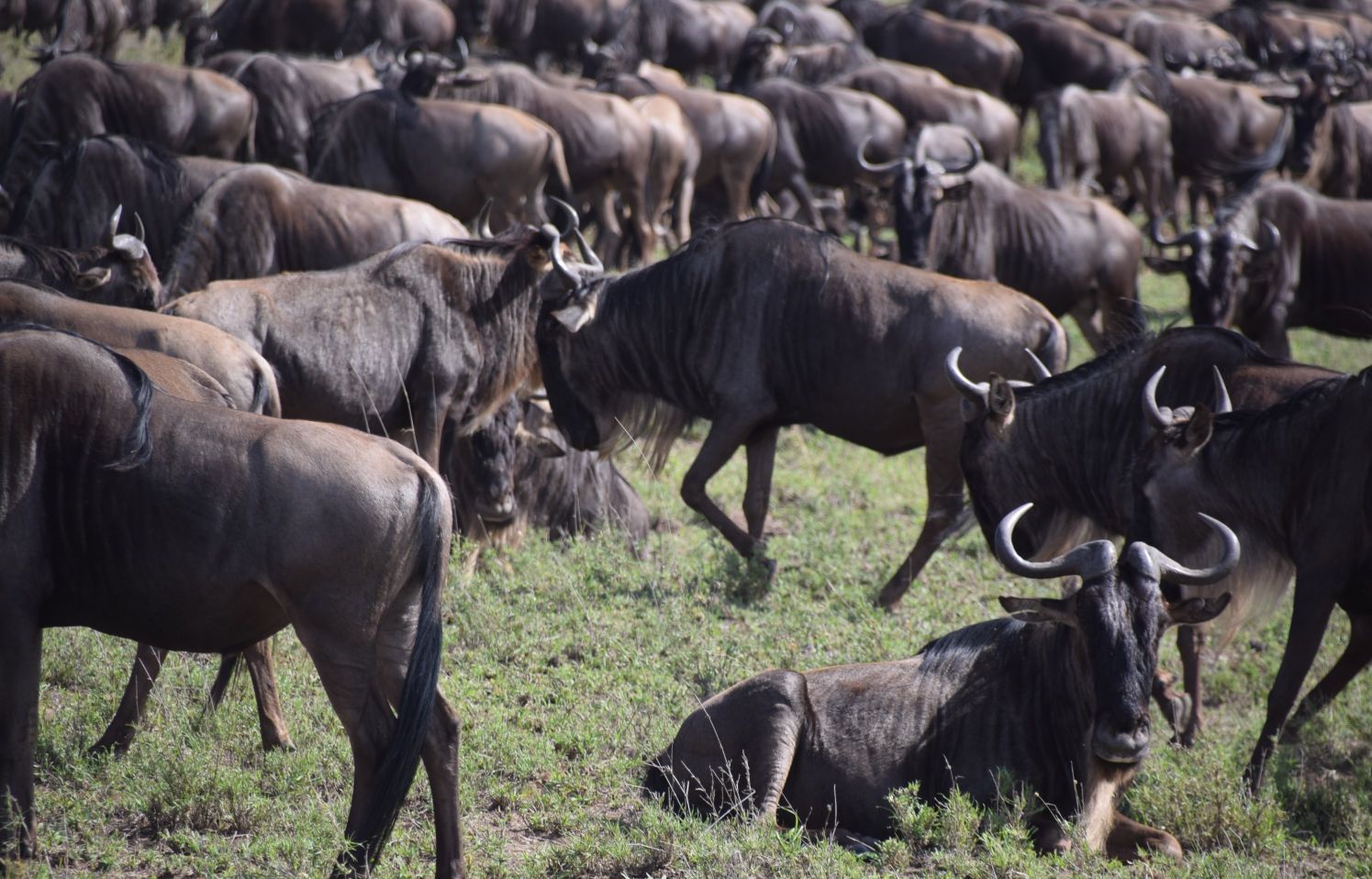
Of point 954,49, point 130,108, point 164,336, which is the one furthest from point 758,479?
point 954,49

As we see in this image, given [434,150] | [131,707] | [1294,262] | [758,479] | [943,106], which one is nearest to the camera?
[131,707]

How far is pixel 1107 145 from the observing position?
52.1ft

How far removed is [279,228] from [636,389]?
8.02 ft

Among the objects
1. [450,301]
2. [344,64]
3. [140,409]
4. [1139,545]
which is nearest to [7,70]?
[344,64]

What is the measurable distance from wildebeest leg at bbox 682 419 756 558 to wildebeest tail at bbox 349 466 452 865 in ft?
10.6

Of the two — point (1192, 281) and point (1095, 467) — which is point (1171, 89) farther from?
point (1095, 467)

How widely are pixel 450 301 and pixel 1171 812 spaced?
13.2 ft

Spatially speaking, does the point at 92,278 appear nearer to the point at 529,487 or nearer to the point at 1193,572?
the point at 529,487

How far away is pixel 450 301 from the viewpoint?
277 inches

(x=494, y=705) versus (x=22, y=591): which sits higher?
(x=22, y=591)

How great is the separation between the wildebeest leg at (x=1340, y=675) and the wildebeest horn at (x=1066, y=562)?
6.28 feet

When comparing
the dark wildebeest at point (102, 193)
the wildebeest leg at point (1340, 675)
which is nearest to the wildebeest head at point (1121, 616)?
the wildebeest leg at point (1340, 675)

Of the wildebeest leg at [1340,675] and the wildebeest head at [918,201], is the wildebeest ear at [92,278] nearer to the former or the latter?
the wildebeest head at [918,201]

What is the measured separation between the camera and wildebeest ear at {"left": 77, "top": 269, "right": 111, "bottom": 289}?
6.80m
